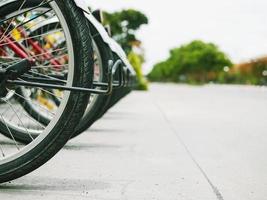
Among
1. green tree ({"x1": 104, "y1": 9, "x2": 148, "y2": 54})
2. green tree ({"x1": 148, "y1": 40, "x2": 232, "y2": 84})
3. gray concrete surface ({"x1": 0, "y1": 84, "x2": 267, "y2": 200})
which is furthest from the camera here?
green tree ({"x1": 148, "y1": 40, "x2": 232, "y2": 84})

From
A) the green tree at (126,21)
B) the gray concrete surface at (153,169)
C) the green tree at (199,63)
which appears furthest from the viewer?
the green tree at (199,63)

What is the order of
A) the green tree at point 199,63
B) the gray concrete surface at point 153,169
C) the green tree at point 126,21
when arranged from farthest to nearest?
the green tree at point 199,63
the green tree at point 126,21
the gray concrete surface at point 153,169

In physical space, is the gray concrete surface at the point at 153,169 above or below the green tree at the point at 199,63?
below

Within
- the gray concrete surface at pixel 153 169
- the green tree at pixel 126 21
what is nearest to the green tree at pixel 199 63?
the green tree at pixel 126 21

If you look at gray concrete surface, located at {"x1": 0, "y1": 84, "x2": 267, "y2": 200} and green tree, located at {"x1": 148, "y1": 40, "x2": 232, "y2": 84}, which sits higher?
green tree, located at {"x1": 148, "y1": 40, "x2": 232, "y2": 84}

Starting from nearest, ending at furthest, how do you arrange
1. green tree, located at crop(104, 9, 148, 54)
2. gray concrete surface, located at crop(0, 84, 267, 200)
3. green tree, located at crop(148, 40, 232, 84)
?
gray concrete surface, located at crop(0, 84, 267, 200), green tree, located at crop(104, 9, 148, 54), green tree, located at crop(148, 40, 232, 84)

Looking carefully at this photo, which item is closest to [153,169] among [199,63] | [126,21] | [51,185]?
[51,185]

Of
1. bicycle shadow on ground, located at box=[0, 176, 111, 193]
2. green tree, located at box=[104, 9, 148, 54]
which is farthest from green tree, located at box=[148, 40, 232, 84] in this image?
bicycle shadow on ground, located at box=[0, 176, 111, 193]

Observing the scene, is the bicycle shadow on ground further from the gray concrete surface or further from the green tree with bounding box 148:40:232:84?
the green tree with bounding box 148:40:232:84

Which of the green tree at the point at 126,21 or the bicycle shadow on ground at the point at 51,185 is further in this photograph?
the green tree at the point at 126,21

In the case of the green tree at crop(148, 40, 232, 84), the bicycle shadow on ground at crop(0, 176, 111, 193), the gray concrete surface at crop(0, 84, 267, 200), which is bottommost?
the gray concrete surface at crop(0, 84, 267, 200)

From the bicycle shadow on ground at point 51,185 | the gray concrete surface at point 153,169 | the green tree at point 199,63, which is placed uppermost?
the green tree at point 199,63

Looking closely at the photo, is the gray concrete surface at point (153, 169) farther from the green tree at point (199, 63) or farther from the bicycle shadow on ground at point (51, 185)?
the green tree at point (199, 63)

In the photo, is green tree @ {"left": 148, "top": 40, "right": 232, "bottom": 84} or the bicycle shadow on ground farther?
green tree @ {"left": 148, "top": 40, "right": 232, "bottom": 84}
